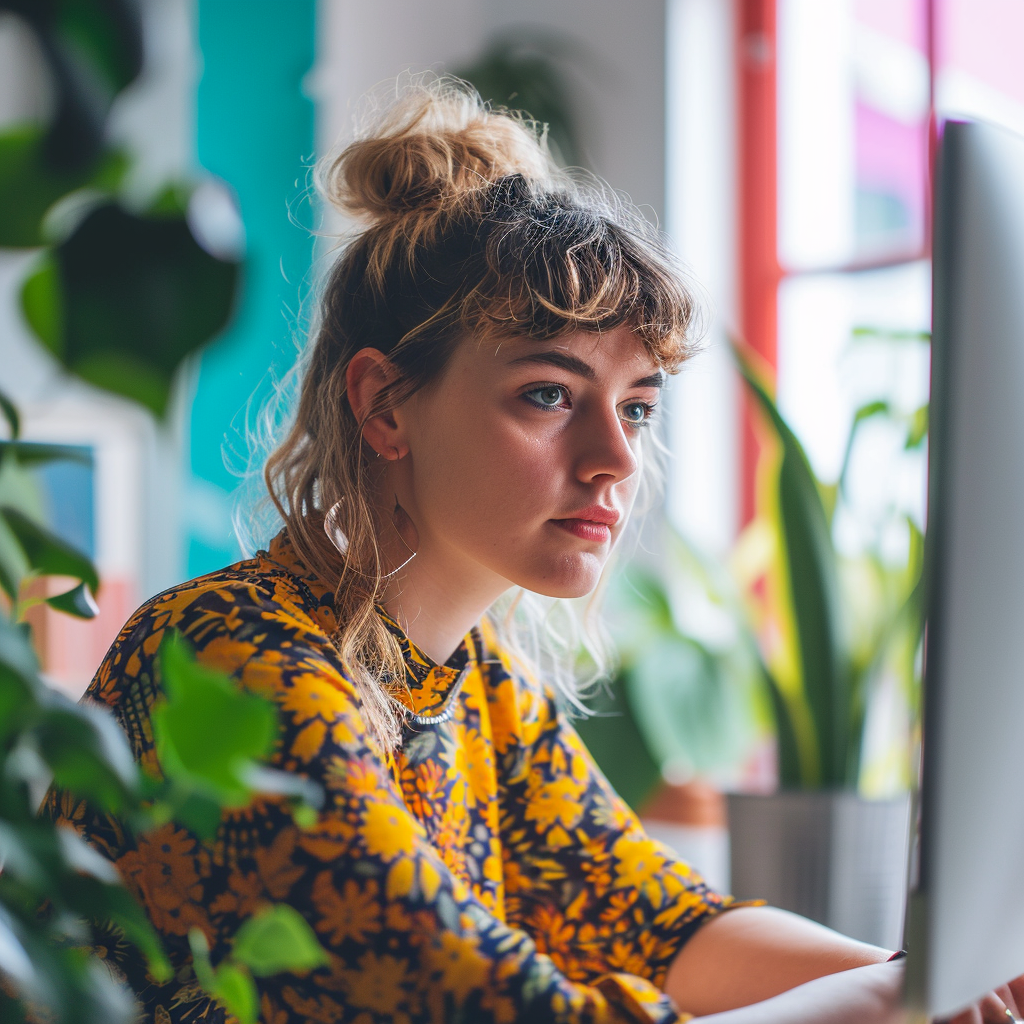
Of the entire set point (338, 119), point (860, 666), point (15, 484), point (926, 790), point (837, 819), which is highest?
point (338, 119)

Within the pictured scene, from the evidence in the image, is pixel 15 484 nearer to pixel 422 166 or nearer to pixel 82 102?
pixel 82 102

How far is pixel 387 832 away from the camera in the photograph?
568mm

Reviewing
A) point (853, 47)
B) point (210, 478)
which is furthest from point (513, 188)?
point (853, 47)

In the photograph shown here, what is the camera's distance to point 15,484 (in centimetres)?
49

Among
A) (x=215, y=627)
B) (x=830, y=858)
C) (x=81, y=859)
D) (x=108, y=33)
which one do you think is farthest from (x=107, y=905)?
(x=830, y=858)

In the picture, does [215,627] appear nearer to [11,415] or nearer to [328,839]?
[328,839]

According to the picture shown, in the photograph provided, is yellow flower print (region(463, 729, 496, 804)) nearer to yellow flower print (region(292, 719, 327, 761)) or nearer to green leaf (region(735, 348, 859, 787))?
yellow flower print (region(292, 719, 327, 761))

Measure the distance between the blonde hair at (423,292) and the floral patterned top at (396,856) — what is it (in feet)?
0.12

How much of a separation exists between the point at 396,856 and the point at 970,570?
1.02 ft

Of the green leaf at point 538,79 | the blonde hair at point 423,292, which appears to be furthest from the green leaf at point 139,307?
the green leaf at point 538,79

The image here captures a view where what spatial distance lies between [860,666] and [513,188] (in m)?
1.01

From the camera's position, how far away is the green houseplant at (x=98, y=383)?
255mm

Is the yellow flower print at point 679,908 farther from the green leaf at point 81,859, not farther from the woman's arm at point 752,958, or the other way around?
the green leaf at point 81,859

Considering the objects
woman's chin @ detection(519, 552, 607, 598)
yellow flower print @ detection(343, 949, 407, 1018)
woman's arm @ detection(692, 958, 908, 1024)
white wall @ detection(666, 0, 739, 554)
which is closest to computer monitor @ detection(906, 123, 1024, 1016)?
woman's arm @ detection(692, 958, 908, 1024)
